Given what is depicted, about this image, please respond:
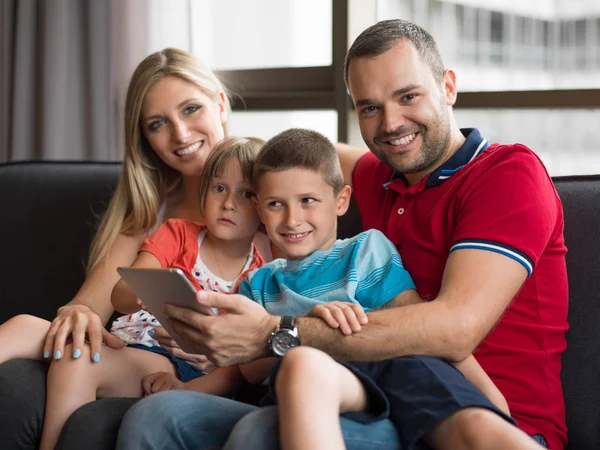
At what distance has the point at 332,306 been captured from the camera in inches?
67.3

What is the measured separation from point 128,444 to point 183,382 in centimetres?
49

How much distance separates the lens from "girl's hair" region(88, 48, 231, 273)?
2.45 meters

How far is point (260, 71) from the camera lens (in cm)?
377

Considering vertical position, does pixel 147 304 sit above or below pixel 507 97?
below

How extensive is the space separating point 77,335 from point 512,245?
1.03m

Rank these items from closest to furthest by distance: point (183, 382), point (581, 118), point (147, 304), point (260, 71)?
point (147, 304)
point (183, 382)
point (581, 118)
point (260, 71)

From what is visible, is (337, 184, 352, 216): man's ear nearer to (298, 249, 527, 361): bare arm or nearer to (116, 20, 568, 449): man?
(116, 20, 568, 449): man

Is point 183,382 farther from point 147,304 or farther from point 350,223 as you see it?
point 350,223

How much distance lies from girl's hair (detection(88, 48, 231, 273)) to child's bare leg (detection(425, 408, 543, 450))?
48.5 inches

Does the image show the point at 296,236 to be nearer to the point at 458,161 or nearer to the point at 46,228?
the point at 458,161

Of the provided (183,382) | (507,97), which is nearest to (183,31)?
(507,97)

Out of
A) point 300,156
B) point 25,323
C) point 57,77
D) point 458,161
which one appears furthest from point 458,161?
point 57,77

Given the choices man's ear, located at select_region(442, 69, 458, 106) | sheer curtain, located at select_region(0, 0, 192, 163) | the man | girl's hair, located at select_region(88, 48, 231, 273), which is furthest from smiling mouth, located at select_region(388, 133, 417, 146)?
sheer curtain, located at select_region(0, 0, 192, 163)

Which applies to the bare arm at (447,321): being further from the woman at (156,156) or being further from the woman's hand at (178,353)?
the woman at (156,156)
